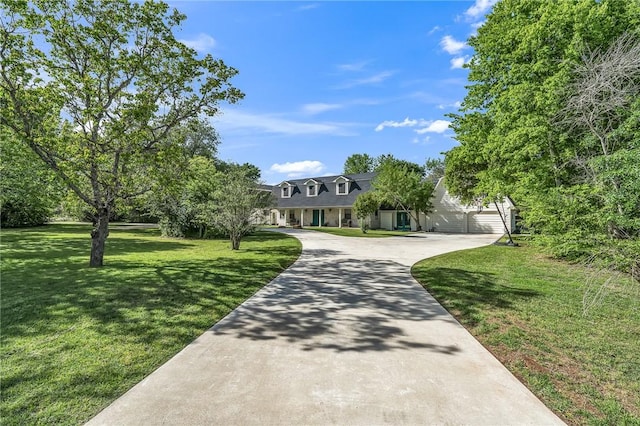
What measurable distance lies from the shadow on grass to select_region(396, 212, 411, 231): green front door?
834 inches

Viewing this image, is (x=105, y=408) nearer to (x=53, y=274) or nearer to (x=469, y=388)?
(x=469, y=388)

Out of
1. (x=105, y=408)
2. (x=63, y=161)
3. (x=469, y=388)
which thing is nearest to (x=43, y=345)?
(x=105, y=408)

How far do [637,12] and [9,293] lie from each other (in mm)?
14461

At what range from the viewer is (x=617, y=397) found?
3.02 m

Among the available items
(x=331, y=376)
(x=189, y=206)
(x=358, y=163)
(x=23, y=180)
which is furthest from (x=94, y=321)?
(x=358, y=163)

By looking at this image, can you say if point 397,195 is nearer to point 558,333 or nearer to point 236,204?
point 236,204

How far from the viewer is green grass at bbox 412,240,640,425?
9.85ft

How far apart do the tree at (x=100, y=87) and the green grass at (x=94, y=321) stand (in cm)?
251

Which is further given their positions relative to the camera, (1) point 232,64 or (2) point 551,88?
(1) point 232,64

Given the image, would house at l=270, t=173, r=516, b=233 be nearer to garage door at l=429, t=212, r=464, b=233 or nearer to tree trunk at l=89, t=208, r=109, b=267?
garage door at l=429, t=212, r=464, b=233

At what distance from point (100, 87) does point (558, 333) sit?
12049mm

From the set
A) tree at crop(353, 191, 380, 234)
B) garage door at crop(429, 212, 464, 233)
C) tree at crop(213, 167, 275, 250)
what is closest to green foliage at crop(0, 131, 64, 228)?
tree at crop(213, 167, 275, 250)

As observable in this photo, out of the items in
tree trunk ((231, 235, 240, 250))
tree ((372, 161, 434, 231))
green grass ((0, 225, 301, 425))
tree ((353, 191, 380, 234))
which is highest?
tree ((372, 161, 434, 231))

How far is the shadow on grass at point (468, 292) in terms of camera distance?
5.80m
